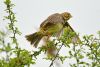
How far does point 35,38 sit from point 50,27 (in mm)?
316

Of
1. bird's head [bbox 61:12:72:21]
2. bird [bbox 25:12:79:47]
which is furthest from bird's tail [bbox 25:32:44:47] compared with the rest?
bird's head [bbox 61:12:72:21]

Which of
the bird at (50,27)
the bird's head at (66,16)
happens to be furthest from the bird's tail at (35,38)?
the bird's head at (66,16)

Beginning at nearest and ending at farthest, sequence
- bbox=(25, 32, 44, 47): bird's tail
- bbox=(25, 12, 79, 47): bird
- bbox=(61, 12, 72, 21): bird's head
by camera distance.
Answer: bbox=(25, 12, 79, 47): bird, bbox=(25, 32, 44, 47): bird's tail, bbox=(61, 12, 72, 21): bird's head

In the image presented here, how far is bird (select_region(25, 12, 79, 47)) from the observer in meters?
3.70

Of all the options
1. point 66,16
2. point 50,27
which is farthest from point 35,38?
point 66,16

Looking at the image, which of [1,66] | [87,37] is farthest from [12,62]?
[87,37]

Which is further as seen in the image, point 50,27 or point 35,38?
point 35,38

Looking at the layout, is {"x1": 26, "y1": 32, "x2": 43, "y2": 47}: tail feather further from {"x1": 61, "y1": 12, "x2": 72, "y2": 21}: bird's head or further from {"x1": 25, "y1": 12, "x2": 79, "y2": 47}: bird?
{"x1": 61, "y1": 12, "x2": 72, "y2": 21}: bird's head

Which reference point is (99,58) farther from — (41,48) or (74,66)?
(41,48)

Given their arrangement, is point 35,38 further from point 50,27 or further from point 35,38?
point 50,27

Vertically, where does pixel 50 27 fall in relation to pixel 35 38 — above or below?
above

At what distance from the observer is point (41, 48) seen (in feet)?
12.4

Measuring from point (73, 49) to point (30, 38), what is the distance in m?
1.77

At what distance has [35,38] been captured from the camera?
396cm
